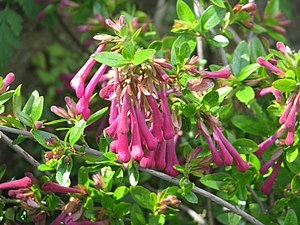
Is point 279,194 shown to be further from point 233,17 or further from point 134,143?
point 134,143

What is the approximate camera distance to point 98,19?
81.9 inches

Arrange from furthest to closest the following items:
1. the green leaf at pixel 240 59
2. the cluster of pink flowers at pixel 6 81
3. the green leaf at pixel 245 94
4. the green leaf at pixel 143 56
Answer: the green leaf at pixel 240 59 → the green leaf at pixel 245 94 → the cluster of pink flowers at pixel 6 81 → the green leaf at pixel 143 56

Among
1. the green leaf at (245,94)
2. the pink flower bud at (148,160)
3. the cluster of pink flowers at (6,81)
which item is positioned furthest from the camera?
the green leaf at (245,94)

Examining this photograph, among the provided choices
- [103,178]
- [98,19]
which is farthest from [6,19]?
[103,178]

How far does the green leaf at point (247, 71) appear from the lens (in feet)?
5.23

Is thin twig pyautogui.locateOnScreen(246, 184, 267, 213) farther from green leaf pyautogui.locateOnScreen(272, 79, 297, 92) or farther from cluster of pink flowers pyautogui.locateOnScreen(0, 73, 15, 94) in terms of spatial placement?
cluster of pink flowers pyautogui.locateOnScreen(0, 73, 15, 94)

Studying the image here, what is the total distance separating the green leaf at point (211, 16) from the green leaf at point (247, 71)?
0.50 feet

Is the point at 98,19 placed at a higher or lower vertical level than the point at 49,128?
higher

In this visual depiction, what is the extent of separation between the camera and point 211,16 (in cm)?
158

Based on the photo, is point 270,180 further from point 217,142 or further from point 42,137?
point 42,137

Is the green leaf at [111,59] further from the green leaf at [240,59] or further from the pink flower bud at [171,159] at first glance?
the green leaf at [240,59]

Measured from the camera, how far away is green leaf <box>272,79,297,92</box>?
4.61 ft

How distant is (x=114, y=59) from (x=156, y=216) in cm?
47

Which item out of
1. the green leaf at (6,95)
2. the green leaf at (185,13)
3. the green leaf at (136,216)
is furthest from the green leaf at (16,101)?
the green leaf at (185,13)
